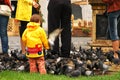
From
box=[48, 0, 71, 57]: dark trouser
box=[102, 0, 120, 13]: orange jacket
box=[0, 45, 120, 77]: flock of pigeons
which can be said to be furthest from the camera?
box=[102, 0, 120, 13]: orange jacket

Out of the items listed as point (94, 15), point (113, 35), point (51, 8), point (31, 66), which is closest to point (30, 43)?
point (31, 66)

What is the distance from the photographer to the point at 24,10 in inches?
407

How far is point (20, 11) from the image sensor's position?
Answer: 10.4 meters

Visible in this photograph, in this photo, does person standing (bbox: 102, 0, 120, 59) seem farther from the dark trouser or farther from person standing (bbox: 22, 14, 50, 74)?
person standing (bbox: 22, 14, 50, 74)

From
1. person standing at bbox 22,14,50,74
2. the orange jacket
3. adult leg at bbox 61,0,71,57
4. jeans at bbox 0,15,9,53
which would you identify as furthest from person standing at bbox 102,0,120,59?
jeans at bbox 0,15,9,53

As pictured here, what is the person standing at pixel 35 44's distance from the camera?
26.8 ft

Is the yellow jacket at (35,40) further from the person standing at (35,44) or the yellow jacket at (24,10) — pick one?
the yellow jacket at (24,10)

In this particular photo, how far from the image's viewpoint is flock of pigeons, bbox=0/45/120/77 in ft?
26.6

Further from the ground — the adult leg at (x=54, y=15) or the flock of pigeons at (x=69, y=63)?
the adult leg at (x=54, y=15)

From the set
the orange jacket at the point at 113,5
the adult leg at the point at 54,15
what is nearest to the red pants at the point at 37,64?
the adult leg at the point at 54,15

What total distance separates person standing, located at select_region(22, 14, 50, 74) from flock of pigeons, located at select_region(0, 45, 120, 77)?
0.68 feet

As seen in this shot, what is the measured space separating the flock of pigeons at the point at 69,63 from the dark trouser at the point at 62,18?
0.28 metres

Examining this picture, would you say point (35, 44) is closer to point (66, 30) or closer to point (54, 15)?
point (54, 15)

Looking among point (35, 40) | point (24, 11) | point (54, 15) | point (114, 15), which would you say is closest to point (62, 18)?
point (54, 15)
